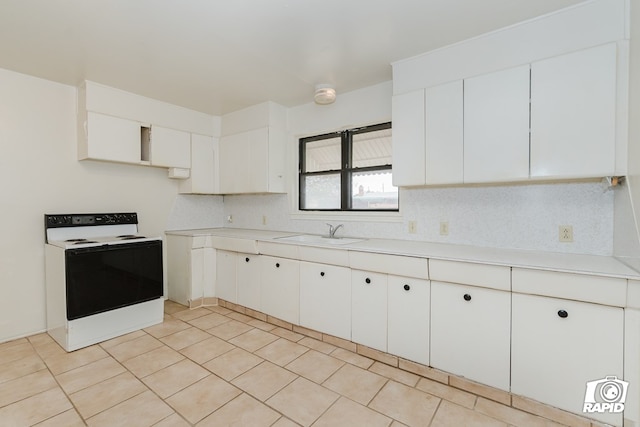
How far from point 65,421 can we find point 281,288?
1692 mm

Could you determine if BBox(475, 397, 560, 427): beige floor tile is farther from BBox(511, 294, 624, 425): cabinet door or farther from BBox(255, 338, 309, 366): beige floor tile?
BBox(255, 338, 309, 366): beige floor tile

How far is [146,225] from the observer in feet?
11.9

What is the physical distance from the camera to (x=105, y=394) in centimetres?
193

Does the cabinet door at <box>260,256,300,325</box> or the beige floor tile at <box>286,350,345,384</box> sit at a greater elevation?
the cabinet door at <box>260,256,300,325</box>

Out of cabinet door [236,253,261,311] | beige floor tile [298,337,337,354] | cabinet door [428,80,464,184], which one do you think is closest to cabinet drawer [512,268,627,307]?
cabinet door [428,80,464,184]

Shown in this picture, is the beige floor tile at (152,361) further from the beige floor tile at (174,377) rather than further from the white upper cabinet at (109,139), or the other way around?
the white upper cabinet at (109,139)

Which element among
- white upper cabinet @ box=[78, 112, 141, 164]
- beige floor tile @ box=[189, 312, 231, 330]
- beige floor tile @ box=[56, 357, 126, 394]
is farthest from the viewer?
Result: beige floor tile @ box=[189, 312, 231, 330]

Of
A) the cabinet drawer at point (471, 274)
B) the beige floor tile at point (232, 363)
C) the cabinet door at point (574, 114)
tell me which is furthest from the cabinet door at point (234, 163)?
the cabinet door at point (574, 114)

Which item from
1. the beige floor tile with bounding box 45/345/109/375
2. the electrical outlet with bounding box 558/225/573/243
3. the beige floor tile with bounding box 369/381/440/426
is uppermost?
the electrical outlet with bounding box 558/225/573/243

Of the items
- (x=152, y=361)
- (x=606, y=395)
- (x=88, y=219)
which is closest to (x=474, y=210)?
(x=606, y=395)

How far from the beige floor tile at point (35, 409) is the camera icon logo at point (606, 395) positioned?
2.96 m

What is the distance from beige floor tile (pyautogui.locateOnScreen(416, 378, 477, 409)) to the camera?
1.85m

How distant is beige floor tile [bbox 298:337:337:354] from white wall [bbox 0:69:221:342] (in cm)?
253

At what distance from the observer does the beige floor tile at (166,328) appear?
284 centimetres
